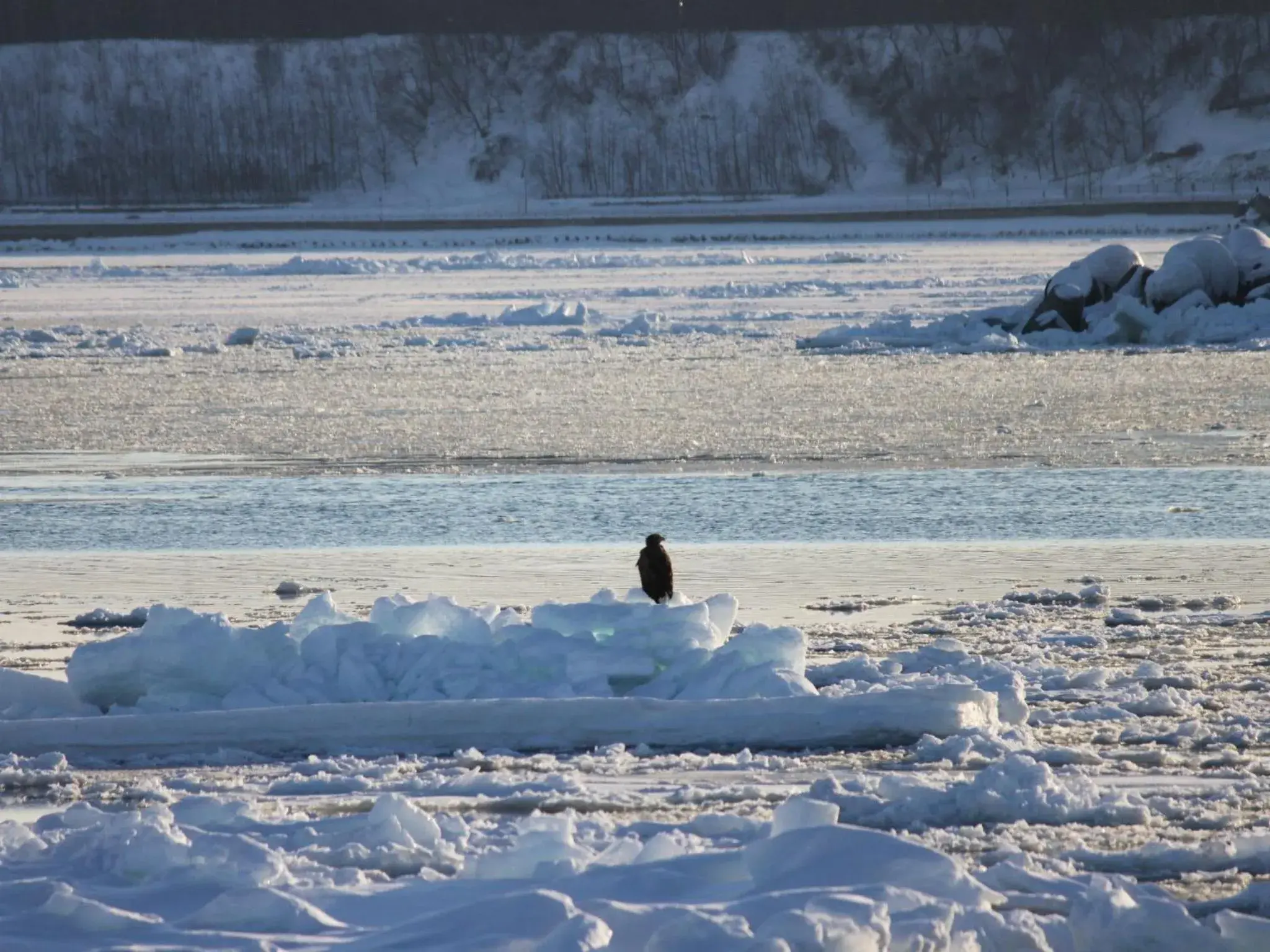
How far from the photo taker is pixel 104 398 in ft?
52.8

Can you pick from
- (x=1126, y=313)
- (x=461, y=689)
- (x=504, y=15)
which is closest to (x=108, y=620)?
(x=461, y=689)

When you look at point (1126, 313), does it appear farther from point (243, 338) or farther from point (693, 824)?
point (693, 824)

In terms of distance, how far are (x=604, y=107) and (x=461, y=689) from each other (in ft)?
293

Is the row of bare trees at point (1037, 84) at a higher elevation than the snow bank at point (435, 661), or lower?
higher

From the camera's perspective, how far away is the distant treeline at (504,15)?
98.8 m

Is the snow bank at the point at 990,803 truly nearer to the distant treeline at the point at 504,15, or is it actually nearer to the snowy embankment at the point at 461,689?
the snowy embankment at the point at 461,689

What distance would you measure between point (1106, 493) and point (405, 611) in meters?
5.25

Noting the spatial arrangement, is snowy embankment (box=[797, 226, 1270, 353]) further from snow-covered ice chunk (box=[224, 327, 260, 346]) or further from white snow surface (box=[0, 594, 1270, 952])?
white snow surface (box=[0, 594, 1270, 952])

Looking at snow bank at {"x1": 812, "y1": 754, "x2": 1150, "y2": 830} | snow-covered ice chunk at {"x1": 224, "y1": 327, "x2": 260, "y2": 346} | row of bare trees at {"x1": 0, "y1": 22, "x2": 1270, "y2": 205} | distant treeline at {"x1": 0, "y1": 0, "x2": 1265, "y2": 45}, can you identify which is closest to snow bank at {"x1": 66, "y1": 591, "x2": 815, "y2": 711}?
snow bank at {"x1": 812, "y1": 754, "x2": 1150, "y2": 830}

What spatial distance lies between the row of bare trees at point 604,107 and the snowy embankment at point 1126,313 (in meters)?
57.7

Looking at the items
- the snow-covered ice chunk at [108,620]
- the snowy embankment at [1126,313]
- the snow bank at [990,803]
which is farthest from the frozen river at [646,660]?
the snowy embankment at [1126,313]

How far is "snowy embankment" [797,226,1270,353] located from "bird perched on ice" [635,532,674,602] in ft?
44.7

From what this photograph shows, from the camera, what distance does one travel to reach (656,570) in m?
6.39

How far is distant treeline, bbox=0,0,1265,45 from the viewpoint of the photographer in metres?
98.8
